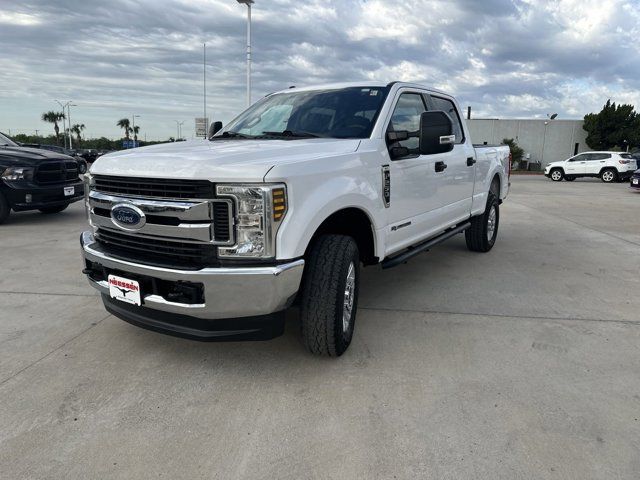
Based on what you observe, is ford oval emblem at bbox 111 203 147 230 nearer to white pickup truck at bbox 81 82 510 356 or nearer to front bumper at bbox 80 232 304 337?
white pickup truck at bbox 81 82 510 356

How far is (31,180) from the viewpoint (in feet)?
26.8

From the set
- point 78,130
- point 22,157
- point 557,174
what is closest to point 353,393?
point 22,157

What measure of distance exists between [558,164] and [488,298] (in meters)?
24.1

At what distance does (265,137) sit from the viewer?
3881 mm

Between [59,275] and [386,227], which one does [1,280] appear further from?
[386,227]

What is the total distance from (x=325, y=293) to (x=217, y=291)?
2.19ft

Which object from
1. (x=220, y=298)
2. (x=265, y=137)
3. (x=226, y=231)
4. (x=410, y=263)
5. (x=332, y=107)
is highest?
(x=332, y=107)

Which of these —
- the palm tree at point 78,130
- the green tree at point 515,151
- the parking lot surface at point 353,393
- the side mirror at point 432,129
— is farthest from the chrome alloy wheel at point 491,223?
the palm tree at point 78,130

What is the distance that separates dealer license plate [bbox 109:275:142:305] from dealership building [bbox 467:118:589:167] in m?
41.8

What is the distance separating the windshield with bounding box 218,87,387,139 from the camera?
3.80 m

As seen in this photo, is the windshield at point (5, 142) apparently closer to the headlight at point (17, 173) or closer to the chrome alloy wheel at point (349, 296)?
the headlight at point (17, 173)

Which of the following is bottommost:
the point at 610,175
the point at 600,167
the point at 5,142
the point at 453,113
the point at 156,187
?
the point at 610,175

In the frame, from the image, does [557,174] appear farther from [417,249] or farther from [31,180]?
[31,180]

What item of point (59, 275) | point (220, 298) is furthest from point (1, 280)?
point (220, 298)
